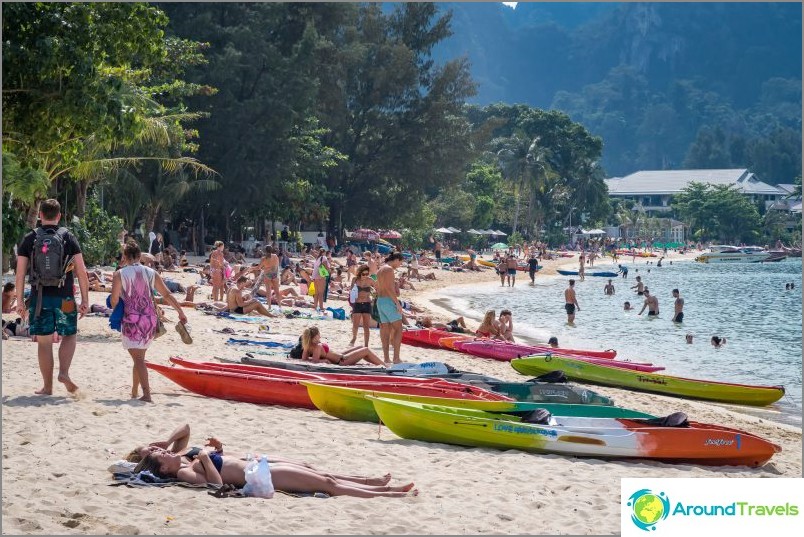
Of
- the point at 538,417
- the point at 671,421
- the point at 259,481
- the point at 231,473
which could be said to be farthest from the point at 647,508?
the point at 671,421

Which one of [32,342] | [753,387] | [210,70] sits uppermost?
[210,70]

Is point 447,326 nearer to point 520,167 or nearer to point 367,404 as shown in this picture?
point 367,404

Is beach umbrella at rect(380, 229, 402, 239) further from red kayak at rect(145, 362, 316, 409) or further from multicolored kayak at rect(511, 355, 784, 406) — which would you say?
red kayak at rect(145, 362, 316, 409)

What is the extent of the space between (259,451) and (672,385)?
26.6 ft

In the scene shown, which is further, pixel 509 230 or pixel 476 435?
pixel 509 230

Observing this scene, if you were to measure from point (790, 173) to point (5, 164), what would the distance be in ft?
494

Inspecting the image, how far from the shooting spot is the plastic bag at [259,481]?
20.5ft

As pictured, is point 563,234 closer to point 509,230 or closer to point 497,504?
point 509,230

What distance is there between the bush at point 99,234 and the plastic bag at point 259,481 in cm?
1753

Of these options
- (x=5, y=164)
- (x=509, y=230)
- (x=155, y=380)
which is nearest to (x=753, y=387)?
(x=155, y=380)

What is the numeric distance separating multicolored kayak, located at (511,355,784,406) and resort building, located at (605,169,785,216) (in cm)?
10497

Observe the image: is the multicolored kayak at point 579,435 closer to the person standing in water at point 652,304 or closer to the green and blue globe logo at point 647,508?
the green and blue globe logo at point 647,508

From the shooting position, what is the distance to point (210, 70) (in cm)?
3550

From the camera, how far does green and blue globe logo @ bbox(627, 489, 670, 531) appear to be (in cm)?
557
